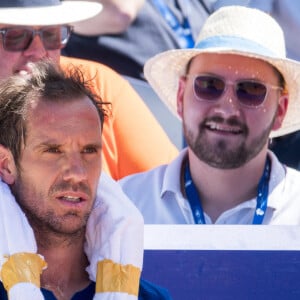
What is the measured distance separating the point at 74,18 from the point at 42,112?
1.40 meters

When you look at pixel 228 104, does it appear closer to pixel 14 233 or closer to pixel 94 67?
pixel 94 67

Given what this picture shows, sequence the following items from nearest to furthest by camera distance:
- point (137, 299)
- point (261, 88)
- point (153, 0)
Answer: point (137, 299)
point (261, 88)
point (153, 0)

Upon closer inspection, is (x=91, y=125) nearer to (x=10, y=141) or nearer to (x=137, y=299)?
(x=10, y=141)

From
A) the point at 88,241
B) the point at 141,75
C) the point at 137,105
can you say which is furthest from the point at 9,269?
the point at 141,75

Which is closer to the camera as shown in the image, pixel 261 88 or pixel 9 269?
pixel 9 269

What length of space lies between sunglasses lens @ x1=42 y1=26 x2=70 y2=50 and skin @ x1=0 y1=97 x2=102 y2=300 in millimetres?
1222

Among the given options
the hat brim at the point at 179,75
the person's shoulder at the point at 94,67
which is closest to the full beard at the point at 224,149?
the hat brim at the point at 179,75

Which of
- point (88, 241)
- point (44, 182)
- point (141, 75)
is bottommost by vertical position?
point (141, 75)

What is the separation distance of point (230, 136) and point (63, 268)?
116 cm

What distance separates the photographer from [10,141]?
280 cm

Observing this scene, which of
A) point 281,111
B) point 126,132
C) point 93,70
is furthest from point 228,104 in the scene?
point 93,70

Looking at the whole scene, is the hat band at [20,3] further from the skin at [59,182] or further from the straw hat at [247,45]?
the skin at [59,182]

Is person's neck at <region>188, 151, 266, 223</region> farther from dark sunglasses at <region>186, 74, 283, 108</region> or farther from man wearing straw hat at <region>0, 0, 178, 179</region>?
man wearing straw hat at <region>0, 0, 178, 179</region>

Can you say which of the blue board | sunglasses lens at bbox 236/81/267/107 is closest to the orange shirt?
sunglasses lens at bbox 236/81/267/107
